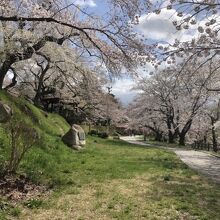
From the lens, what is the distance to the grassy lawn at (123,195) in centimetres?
882

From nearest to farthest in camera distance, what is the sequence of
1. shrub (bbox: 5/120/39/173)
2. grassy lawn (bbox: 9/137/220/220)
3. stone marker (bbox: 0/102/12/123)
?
1. grassy lawn (bbox: 9/137/220/220)
2. shrub (bbox: 5/120/39/173)
3. stone marker (bbox: 0/102/12/123)

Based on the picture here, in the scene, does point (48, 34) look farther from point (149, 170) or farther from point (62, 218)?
point (62, 218)

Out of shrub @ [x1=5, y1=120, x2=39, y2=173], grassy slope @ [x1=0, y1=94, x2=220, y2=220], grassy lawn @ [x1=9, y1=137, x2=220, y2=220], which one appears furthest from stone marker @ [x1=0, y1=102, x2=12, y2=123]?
shrub @ [x1=5, y1=120, x2=39, y2=173]

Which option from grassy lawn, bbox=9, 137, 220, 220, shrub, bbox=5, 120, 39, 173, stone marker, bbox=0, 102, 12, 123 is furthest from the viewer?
stone marker, bbox=0, 102, 12, 123

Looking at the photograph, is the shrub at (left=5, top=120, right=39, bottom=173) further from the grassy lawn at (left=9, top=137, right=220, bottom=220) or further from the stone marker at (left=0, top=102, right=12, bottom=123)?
the stone marker at (left=0, top=102, right=12, bottom=123)

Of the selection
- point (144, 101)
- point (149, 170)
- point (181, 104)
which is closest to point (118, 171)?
point (149, 170)

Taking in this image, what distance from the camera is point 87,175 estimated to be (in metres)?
13.5

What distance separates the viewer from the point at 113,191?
11.2 metres

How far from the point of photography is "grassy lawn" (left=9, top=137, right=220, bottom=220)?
882 centimetres

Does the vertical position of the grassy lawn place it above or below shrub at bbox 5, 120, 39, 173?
below

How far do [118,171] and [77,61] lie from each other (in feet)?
49.4

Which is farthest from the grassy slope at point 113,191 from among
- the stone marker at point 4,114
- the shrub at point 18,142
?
the stone marker at point 4,114

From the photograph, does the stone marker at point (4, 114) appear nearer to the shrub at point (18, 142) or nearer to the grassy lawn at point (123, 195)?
the grassy lawn at point (123, 195)

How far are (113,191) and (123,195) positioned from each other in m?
0.50
